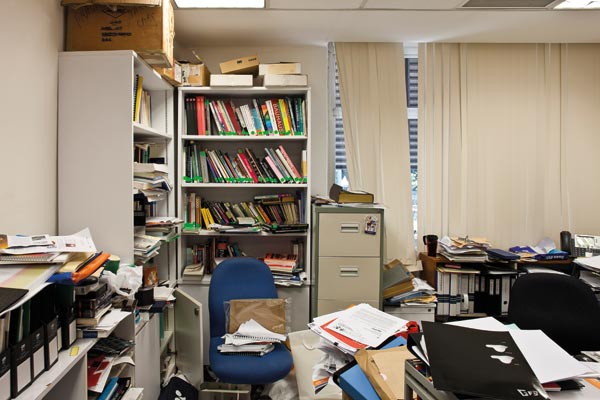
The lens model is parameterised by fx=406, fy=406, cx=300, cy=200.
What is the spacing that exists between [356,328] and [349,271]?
127 cm

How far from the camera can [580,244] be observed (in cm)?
319

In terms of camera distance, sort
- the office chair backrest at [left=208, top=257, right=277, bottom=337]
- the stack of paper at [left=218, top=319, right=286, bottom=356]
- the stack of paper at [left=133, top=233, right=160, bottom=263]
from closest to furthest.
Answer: the stack of paper at [left=133, top=233, right=160, bottom=263] < the stack of paper at [left=218, top=319, right=286, bottom=356] < the office chair backrest at [left=208, top=257, right=277, bottom=337]

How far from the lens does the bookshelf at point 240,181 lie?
296 cm

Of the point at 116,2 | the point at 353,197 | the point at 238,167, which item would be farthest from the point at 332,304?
the point at 116,2

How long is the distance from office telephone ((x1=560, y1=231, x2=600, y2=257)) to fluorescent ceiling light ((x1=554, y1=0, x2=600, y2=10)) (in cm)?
168

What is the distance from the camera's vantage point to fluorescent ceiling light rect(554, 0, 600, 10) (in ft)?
8.18

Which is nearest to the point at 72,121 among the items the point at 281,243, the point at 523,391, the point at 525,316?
the point at 281,243

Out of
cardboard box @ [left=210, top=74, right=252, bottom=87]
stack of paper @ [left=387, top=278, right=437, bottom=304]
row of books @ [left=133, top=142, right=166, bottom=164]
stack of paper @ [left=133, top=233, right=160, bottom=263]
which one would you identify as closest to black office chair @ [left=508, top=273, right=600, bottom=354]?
stack of paper @ [left=387, top=278, right=437, bottom=304]

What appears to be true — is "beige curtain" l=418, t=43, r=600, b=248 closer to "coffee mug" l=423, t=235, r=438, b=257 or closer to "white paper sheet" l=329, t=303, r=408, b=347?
"coffee mug" l=423, t=235, r=438, b=257

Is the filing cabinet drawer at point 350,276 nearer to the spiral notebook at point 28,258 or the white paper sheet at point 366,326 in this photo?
the white paper sheet at point 366,326

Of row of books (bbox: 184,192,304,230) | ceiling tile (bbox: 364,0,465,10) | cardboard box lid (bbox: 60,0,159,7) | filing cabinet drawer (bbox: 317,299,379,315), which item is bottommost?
filing cabinet drawer (bbox: 317,299,379,315)

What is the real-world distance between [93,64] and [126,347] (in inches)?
53.9

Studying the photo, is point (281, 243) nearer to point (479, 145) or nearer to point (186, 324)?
point (186, 324)

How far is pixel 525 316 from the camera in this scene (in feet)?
6.91
